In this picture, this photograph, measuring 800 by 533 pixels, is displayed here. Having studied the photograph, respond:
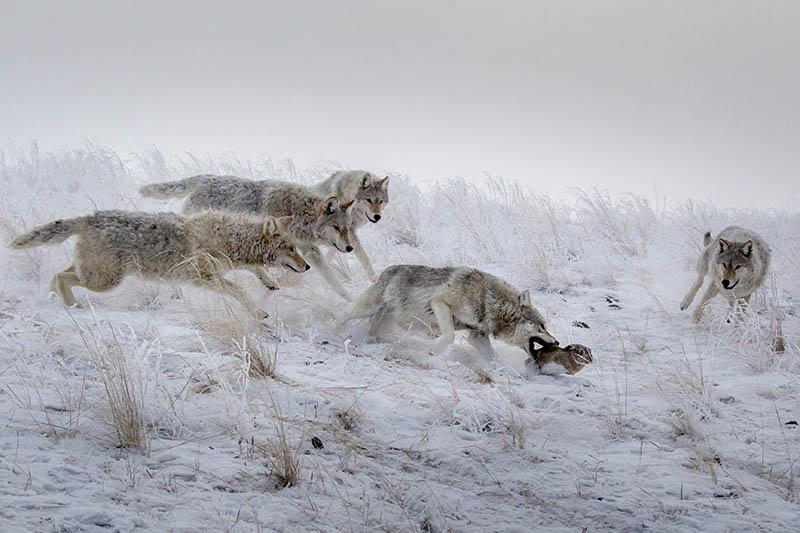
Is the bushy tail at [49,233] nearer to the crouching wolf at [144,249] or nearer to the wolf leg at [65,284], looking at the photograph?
the crouching wolf at [144,249]

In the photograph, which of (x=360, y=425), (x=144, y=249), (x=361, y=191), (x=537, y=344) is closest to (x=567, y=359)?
(x=537, y=344)

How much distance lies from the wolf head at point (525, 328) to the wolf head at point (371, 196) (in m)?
4.33

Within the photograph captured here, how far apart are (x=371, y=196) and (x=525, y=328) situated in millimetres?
4958

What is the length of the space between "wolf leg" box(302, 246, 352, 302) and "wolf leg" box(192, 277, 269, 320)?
5.88 ft

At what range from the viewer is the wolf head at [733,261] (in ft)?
27.7

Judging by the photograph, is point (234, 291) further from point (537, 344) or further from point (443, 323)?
point (537, 344)

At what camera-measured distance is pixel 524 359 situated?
7008 millimetres

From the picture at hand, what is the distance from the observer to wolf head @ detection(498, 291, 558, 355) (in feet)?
21.6

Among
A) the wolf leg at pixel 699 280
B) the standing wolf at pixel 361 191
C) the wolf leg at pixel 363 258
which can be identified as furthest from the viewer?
the standing wolf at pixel 361 191

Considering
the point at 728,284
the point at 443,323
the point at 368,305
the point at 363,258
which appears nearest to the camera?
the point at 443,323

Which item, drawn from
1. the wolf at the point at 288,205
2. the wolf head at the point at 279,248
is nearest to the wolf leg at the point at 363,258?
the wolf at the point at 288,205

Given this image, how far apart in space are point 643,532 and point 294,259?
17.9ft

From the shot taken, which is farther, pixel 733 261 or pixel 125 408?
pixel 733 261

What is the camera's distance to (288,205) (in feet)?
30.1
